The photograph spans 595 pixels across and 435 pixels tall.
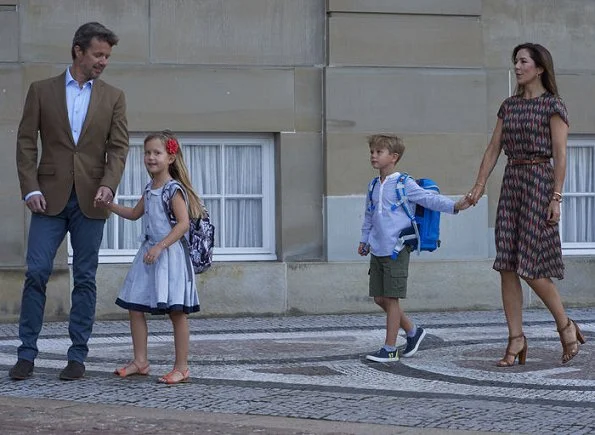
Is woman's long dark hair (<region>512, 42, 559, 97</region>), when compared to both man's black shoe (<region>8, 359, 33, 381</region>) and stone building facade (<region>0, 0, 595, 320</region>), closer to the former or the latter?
stone building facade (<region>0, 0, 595, 320</region>)

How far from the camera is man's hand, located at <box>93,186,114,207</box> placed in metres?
7.71

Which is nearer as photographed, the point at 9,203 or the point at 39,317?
the point at 39,317

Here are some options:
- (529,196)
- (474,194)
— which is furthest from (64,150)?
(529,196)

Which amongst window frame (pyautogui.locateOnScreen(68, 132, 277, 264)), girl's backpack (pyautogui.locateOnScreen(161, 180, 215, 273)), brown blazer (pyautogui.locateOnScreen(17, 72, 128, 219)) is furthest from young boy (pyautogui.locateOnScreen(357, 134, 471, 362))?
window frame (pyautogui.locateOnScreen(68, 132, 277, 264))

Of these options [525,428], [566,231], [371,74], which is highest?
[371,74]

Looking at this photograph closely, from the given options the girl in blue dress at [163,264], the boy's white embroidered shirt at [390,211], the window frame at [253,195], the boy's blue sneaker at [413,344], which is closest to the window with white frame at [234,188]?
the window frame at [253,195]

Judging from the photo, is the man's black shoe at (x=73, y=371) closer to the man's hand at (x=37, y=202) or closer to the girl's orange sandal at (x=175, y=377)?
the girl's orange sandal at (x=175, y=377)

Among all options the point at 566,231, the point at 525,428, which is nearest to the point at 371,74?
the point at 566,231

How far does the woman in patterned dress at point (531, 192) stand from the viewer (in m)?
8.27

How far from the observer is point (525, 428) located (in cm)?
632

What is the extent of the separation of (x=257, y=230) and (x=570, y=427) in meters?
5.77

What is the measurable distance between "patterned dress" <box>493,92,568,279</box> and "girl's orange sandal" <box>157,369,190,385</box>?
6.75 ft

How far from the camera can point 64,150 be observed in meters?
7.90

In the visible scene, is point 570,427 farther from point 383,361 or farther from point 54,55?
point 54,55
